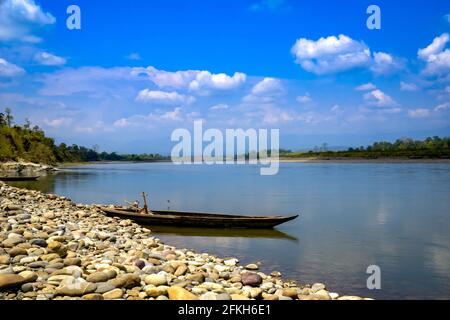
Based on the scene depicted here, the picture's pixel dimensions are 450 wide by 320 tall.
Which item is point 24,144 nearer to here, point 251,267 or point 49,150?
point 49,150

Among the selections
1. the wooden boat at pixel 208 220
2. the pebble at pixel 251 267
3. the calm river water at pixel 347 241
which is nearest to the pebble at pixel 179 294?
the calm river water at pixel 347 241

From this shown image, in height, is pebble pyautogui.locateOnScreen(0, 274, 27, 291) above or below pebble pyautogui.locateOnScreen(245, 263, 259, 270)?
above

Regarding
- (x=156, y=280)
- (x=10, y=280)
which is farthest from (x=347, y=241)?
(x=10, y=280)

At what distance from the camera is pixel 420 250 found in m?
19.2

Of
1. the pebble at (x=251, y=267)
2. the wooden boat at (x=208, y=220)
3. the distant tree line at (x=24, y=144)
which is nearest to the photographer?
the pebble at (x=251, y=267)

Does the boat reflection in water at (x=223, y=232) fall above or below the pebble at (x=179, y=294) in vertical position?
below

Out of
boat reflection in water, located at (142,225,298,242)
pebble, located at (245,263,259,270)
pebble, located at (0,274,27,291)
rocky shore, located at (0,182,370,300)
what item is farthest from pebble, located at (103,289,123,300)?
boat reflection in water, located at (142,225,298,242)

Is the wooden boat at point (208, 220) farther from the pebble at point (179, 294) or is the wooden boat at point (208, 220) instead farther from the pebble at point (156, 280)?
the pebble at point (179, 294)

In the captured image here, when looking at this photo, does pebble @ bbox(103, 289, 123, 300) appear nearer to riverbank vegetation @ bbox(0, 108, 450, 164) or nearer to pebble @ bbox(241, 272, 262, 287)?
pebble @ bbox(241, 272, 262, 287)

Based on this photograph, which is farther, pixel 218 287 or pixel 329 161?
pixel 329 161

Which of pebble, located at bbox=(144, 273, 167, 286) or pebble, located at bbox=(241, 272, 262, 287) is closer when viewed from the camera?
pebble, located at bbox=(144, 273, 167, 286)
